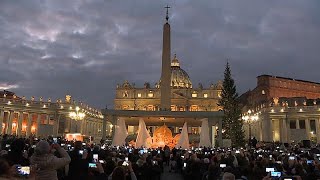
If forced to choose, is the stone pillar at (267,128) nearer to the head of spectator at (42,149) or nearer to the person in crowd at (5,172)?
the head of spectator at (42,149)

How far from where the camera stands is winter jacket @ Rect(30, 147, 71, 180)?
5.49m

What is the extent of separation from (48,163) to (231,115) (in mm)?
50133

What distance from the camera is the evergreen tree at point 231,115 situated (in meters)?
52.3

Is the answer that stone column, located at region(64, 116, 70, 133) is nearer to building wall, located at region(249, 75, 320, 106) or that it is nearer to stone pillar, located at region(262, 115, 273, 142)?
stone pillar, located at region(262, 115, 273, 142)

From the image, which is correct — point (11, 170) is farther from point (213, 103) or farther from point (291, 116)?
point (213, 103)

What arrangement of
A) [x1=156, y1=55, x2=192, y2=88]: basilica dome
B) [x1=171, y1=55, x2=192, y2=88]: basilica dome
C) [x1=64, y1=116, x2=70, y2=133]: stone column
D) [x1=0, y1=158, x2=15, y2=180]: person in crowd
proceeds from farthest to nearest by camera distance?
[x1=171, y1=55, x2=192, y2=88]: basilica dome
[x1=156, y1=55, x2=192, y2=88]: basilica dome
[x1=64, y1=116, x2=70, y2=133]: stone column
[x1=0, y1=158, x2=15, y2=180]: person in crowd

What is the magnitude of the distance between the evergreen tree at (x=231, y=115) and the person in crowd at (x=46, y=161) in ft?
152

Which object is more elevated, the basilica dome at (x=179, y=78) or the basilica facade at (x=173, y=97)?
the basilica dome at (x=179, y=78)

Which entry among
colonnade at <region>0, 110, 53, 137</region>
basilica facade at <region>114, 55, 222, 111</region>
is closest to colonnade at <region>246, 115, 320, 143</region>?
basilica facade at <region>114, 55, 222, 111</region>

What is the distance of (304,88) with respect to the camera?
108875mm

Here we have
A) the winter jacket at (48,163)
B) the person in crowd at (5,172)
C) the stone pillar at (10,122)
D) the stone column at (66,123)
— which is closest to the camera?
the person in crowd at (5,172)

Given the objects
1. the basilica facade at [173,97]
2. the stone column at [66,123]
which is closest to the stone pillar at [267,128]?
the basilica facade at [173,97]

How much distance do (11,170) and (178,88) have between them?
A: 4857 inches

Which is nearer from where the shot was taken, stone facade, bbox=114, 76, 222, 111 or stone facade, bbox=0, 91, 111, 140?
stone facade, bbox=0, 91, 111, 140
